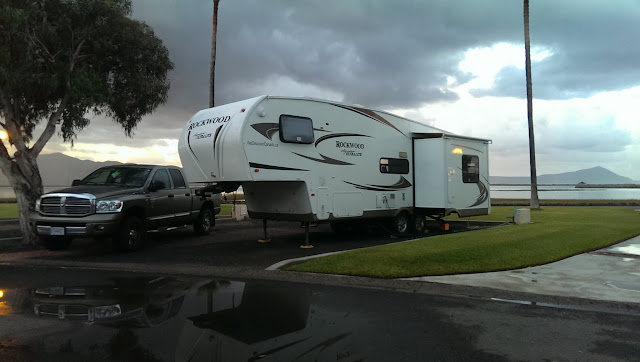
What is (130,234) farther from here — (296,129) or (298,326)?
(298,326)

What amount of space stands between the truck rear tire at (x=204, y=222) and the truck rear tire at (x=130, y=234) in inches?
124

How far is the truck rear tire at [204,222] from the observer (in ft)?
48.5

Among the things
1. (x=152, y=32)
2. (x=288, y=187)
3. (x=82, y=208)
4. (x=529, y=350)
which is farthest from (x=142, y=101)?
(x=529, y=350)

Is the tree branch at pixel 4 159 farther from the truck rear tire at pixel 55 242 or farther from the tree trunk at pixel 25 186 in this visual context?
the truck rear tire at pixel 55 242

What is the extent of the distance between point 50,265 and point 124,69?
6.56 meters

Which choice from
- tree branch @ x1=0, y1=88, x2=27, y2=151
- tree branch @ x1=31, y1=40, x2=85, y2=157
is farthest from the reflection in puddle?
tree branch @ x1=0, y1=88, x2=27, y2=151

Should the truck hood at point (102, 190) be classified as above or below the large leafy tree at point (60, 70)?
below

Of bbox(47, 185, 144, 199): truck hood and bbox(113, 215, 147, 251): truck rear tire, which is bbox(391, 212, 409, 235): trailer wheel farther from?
bbox(47, 185, 144, 199): truck hood

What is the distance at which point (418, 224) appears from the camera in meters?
15.2

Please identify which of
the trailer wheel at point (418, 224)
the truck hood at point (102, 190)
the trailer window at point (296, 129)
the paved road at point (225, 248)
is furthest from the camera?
the trailer wheel at point (418, 224)

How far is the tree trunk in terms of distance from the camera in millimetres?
12102

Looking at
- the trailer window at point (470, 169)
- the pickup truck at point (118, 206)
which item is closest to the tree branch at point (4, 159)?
the pickup truck at point (118, 206)

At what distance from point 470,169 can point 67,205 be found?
12086mm

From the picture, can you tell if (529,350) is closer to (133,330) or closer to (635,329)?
(635,329)
